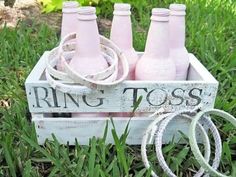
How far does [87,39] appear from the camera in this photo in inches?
35.6

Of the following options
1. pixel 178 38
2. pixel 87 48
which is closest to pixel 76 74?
pixel 87 48

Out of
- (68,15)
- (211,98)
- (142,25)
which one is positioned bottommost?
(142,25)

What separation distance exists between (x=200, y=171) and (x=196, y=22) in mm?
1027

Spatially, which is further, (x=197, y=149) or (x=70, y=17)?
(x=70, y=17)

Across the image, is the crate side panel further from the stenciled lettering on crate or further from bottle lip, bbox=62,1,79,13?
bottle lip, bbox=62,1,79,13

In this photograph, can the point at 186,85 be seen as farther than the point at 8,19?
No

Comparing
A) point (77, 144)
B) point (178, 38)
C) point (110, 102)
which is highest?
point (178, 38)

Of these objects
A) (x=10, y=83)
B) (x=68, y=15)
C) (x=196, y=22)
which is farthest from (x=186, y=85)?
(x=196, y=22)

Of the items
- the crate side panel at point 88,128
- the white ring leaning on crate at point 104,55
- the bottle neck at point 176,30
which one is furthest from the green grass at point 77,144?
the bottle neck at point 176,30

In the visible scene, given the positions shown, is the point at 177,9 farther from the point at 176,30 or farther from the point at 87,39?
the point at 87,39

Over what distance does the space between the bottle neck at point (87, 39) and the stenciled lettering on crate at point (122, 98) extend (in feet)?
0.28

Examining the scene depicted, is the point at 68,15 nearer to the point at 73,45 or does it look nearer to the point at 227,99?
the point at 73,45

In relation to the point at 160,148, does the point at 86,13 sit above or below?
above

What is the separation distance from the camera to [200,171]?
2.95ft
